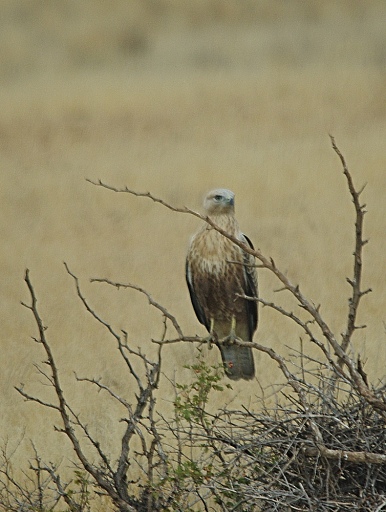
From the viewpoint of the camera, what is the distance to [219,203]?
18.9 ft

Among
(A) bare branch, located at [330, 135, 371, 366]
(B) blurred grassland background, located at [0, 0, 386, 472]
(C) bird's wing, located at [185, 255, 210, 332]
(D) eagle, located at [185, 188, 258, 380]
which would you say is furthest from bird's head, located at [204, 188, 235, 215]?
(A) bare branch, located at [330, 135, 371, 366]

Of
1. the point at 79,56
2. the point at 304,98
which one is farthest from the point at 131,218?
the point at 79,56

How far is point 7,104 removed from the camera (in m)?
17.2

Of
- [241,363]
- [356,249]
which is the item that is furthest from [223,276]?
[356,249]

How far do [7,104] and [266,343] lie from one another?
36.4 feet

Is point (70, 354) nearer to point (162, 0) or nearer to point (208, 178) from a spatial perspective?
point (208, 178)

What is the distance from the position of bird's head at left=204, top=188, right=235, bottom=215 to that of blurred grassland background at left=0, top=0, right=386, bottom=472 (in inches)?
51.1

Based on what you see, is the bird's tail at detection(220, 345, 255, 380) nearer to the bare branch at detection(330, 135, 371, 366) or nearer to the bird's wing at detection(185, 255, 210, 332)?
the bird's wing at detection(185, 255, 210, 332)

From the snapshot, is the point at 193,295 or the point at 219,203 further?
the point at 193,295

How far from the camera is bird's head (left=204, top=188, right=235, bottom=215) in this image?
227 inches

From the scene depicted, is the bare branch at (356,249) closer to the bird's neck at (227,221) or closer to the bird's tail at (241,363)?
the bird's neck at (227,221)

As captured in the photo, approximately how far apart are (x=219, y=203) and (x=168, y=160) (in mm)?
8193

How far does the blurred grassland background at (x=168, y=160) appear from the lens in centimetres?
786

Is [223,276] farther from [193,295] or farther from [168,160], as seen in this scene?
[168,160]
